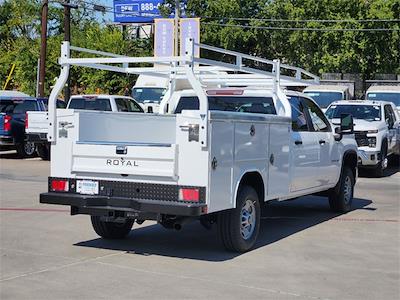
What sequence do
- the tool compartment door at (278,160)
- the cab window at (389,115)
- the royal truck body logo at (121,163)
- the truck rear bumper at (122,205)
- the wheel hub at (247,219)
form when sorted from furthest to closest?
the cab window at (389,115) < the tool compartment door at (278,160) < the wheel hub at (247,219) < the royal truck body logo at (121,163) < the truck rear bumper at (122,205)

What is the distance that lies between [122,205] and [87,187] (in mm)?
564

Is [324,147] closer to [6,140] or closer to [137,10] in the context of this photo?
[6,140]

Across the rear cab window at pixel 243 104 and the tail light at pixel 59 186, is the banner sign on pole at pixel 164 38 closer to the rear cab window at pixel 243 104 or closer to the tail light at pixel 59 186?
the rear cab window at pixel 243 104

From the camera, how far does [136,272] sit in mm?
A: 6801

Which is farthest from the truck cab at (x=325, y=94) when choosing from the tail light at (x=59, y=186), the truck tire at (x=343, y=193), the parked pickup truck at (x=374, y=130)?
the tail light at (x=59, y=186)

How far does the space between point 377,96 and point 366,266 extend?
17.6 meters

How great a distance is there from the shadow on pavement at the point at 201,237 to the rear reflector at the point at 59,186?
2.91 feet

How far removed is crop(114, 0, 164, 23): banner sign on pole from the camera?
55938 mm

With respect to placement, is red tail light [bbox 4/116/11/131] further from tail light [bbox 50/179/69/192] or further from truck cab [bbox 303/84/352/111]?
tail light [bbox 50/179/69/192]

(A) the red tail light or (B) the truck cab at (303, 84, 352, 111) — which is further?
(B) the truck cab at (303, 84, 352, 111)

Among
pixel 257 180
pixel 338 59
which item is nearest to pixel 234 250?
pixel 257 180

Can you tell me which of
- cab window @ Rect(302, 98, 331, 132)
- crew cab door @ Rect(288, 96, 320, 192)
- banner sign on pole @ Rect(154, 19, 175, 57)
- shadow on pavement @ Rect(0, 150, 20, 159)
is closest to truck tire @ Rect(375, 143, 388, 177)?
cab window @ Rect(302, 98, 331, 132)

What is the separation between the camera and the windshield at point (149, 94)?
23784 millimetres

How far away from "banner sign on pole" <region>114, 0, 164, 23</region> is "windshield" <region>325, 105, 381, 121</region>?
3844 cm
